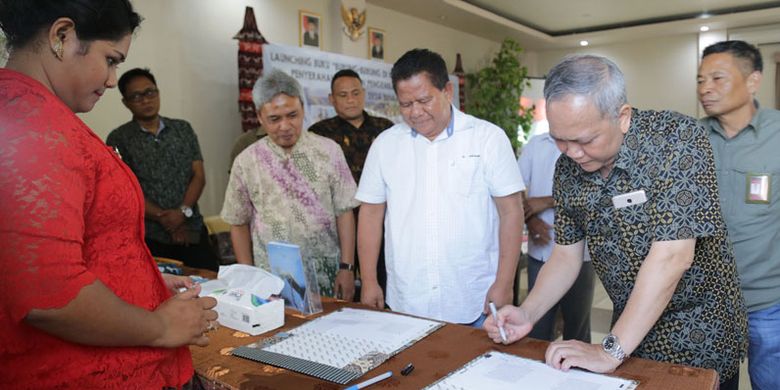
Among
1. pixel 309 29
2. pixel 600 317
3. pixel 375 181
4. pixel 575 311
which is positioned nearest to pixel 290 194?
pixel 375 181

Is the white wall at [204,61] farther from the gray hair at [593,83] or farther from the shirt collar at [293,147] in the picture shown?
the gray hair at [593,83]

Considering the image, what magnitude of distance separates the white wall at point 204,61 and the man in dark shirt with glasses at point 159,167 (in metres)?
0.66

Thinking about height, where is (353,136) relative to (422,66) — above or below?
below

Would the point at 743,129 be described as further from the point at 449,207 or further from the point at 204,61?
the point at 204,61

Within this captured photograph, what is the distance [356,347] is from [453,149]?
2.74ft

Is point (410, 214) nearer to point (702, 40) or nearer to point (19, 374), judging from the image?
point (19, 374)

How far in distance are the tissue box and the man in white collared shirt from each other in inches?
21.3

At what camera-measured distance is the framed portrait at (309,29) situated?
5.10 m

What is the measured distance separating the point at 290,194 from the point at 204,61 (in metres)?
2.63

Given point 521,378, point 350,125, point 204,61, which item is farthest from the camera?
point 204,61

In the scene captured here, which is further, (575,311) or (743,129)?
(575,311)

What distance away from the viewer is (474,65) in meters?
8.09

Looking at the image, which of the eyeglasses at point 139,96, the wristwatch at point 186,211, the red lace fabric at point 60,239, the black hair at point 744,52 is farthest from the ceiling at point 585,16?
the red lace fabric at point 60,239

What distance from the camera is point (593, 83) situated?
1.15m
